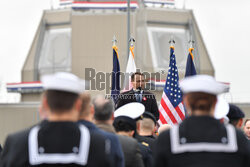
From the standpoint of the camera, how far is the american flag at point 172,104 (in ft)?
37.1

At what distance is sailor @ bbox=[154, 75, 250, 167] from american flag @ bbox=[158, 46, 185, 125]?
7.27 m

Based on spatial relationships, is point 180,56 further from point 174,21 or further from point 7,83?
point 7,83

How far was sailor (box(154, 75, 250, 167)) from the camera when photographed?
12.5 ft

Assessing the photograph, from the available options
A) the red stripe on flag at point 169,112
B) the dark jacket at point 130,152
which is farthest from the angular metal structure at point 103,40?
the dark jacket at point 130,152

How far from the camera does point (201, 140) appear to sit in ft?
12.5

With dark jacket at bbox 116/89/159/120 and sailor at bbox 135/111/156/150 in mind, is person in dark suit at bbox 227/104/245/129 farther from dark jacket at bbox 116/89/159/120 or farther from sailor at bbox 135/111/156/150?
dark jacket at bbox 116/89/159/120

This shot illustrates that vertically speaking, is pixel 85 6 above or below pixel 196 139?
above

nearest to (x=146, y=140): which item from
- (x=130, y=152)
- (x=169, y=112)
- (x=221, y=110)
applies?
(x=130, y=152)

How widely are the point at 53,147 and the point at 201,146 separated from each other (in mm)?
977

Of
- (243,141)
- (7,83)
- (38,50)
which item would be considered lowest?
(243,141)

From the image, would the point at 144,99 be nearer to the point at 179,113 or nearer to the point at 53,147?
the point at 179,113

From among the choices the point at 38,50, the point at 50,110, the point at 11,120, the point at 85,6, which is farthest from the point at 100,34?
the point at 50,110

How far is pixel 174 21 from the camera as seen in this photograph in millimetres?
33812

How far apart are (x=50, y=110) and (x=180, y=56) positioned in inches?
1116
